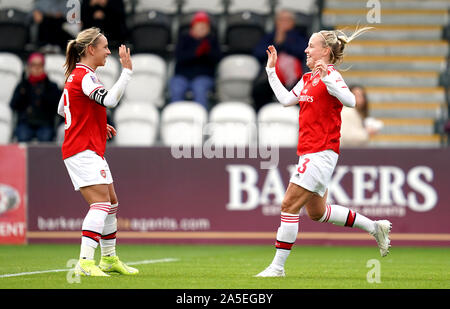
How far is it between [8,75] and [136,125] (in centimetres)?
255

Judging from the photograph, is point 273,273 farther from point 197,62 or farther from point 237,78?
point 237,78

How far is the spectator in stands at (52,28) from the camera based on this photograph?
15477mm

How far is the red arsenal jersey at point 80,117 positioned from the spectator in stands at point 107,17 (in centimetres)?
722

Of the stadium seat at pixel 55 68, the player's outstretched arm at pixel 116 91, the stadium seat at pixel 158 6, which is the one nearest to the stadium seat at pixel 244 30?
the stadium seat at pixel 158 6

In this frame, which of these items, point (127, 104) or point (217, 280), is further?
point (127, 104)

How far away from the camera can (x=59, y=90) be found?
1416 centimetres

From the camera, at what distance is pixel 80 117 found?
793cm

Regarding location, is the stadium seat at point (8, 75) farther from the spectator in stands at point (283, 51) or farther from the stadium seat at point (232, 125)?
the spectator in stands at point (283, 51)

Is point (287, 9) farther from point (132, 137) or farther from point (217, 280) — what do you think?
point (217, 280)

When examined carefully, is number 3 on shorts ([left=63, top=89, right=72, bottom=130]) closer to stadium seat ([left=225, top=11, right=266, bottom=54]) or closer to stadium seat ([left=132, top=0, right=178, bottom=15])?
stadium seat ([left=225, top=11, right=266, bottom=54])

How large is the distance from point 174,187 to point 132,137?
68.5 inches

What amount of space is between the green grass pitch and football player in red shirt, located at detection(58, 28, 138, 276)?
469 mm

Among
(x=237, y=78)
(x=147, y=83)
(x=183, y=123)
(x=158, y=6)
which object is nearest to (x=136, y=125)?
(x=183, y=123)
